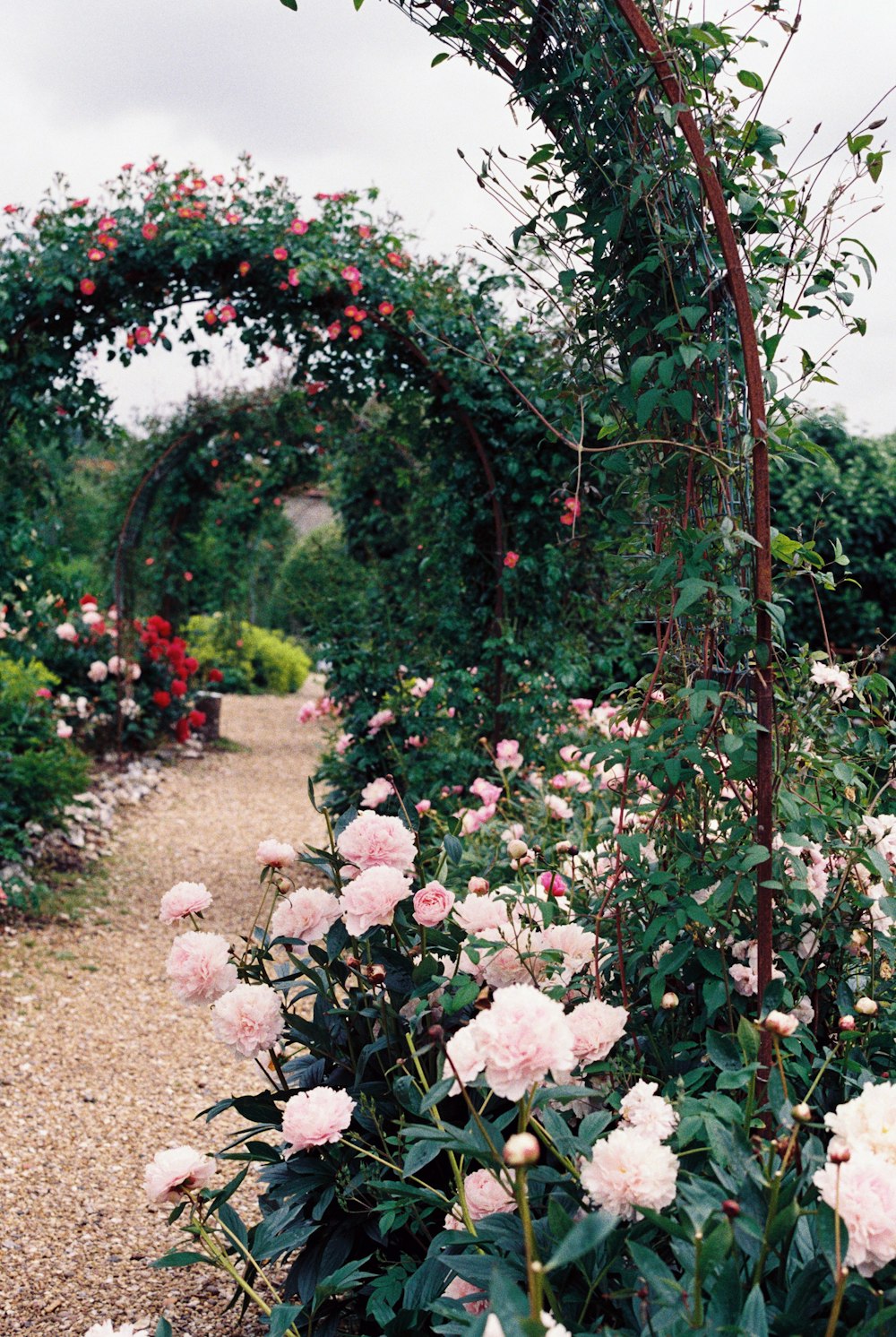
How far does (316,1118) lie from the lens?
1.31 m

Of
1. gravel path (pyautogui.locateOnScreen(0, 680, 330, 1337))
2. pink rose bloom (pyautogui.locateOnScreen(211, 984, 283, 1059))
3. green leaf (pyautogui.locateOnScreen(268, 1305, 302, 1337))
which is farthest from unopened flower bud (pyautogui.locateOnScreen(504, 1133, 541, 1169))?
gravel path (pyautogui.locateOnScreen(0, 680, 330, 1337))

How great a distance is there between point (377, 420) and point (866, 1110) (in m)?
5.51

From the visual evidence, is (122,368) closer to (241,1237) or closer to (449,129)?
(449,129)

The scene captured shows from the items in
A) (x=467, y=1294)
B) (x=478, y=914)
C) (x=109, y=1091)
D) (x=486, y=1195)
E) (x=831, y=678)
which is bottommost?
(x=109, y=1091)

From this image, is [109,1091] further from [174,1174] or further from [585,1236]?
[585,1236]

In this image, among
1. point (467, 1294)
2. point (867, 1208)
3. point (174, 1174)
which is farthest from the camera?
point (174, 1174)

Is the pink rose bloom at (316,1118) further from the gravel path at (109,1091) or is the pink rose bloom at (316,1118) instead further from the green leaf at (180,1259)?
the gravel path at (109,1091)

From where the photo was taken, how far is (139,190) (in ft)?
Answer: 14.5

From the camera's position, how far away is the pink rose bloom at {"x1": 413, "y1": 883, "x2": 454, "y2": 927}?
1501 millimetres

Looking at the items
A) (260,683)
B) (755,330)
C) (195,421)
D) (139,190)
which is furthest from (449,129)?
(260,683)

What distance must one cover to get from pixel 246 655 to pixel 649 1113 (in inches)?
412

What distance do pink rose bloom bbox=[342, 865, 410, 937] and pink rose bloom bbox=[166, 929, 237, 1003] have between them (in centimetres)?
21

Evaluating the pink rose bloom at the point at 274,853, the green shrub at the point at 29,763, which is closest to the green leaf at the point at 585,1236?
the pink rose bloom at the point at 274,853

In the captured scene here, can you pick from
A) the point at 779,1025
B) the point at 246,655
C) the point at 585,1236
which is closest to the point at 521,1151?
the point at 585,1236
